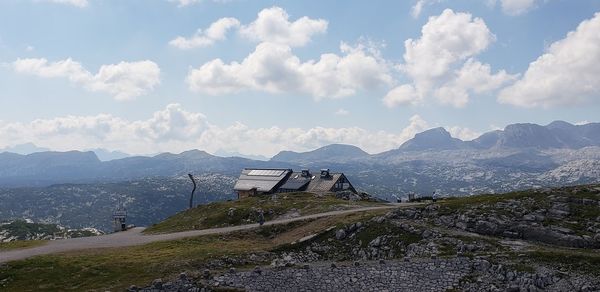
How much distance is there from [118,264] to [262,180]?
81507 millimetres

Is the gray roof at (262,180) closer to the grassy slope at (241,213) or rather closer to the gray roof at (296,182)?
the gray roof at (296,182)

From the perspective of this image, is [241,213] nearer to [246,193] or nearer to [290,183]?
[290,183]

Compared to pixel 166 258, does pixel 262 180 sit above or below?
above

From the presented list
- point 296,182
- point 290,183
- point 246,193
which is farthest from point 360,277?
point 246,193

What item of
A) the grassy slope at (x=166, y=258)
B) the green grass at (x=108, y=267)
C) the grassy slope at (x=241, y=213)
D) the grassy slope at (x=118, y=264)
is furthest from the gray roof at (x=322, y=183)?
the green grass at (x=108, y=267)

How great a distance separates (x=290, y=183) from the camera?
122 m

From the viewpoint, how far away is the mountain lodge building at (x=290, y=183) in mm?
117688

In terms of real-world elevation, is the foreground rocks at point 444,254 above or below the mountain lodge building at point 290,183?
below

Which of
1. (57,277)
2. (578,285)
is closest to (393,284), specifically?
(578,285)

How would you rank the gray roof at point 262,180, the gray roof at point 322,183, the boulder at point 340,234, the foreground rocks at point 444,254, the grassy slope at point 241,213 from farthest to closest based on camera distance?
the gray roof at point 262,180 → the gray roof at point 322,183 → the grassy slope at point 241,213 → the boulder at point 340,234 → the foreground rocks at point 444,254

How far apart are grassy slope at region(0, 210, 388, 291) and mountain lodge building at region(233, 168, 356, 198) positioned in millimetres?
60959

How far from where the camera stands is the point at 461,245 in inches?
1769

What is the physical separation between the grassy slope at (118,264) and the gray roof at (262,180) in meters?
64.1

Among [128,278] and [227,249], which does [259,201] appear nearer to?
[227,249]
